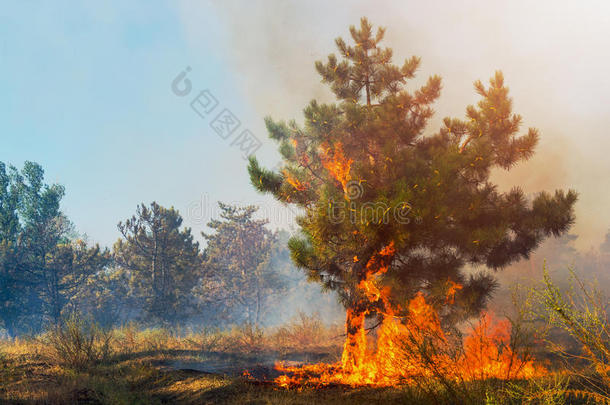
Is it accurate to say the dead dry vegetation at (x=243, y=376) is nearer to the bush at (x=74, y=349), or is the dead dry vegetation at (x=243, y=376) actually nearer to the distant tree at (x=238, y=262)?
the bush at (x=74, y=349)

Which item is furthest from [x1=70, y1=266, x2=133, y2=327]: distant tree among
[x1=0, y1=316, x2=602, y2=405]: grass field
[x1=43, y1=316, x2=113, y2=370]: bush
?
[x1=43, y1=316, x2=113, y2=370]: bush

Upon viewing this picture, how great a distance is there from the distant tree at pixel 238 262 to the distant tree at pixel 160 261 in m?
5.24

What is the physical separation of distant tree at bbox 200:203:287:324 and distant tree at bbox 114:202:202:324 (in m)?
5.24

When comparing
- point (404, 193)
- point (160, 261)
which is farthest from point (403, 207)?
point (160, 261)

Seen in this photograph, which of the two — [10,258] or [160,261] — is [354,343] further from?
[10,258]

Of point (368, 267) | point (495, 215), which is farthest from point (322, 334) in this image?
point (495, 215)

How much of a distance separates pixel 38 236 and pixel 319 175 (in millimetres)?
23438

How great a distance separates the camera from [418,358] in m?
4.65

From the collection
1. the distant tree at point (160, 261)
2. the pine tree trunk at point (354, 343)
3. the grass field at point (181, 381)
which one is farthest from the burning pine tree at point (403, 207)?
the distant tree at point (160, 261)

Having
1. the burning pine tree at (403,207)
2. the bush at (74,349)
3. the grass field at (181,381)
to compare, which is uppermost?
the burning pine tree at (403,207)

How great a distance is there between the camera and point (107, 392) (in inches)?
327

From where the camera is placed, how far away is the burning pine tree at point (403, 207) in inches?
373

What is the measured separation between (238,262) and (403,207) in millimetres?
30064

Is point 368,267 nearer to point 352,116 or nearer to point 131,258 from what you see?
point 352,116
